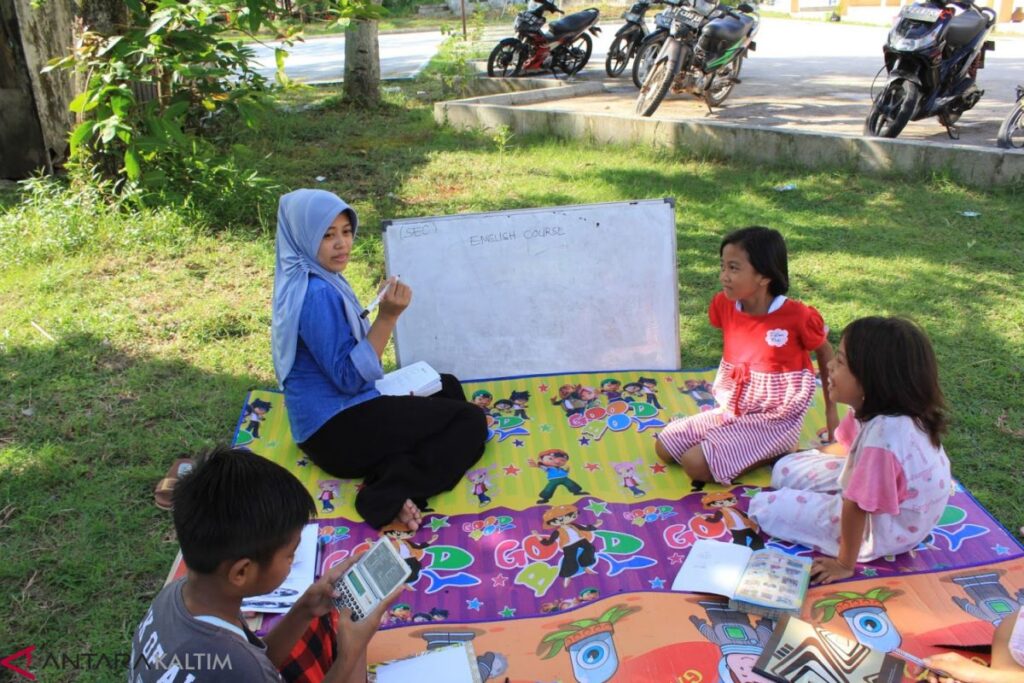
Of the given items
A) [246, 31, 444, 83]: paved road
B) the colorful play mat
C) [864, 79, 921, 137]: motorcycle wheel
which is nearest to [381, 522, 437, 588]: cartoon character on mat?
the colorful play mat

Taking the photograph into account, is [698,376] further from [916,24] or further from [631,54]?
[631,54]

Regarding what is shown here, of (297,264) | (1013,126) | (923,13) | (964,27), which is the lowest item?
(1013,126)

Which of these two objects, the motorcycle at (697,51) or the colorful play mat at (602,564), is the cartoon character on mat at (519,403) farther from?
the motorcycle at (697,51)

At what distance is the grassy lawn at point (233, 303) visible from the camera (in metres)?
3.18

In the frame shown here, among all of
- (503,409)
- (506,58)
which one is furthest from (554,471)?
(506,58)

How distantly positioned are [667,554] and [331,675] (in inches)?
53.3

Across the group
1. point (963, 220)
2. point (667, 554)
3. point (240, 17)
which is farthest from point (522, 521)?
point (963, 220)

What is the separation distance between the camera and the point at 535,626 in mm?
2676

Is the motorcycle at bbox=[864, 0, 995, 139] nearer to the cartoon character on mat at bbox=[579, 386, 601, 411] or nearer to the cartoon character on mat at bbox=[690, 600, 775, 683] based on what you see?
the cartoon character on mat at bbox=[579, 386, 601, 411]

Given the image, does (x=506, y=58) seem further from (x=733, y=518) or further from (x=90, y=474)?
(x=733, y=518)

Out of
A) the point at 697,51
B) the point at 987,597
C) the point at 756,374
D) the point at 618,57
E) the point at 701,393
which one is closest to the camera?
the point at 987,597

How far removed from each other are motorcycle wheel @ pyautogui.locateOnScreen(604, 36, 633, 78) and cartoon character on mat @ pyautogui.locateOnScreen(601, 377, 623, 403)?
8.56 m

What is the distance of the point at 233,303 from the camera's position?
199 inches

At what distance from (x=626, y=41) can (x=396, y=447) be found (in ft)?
32.5
